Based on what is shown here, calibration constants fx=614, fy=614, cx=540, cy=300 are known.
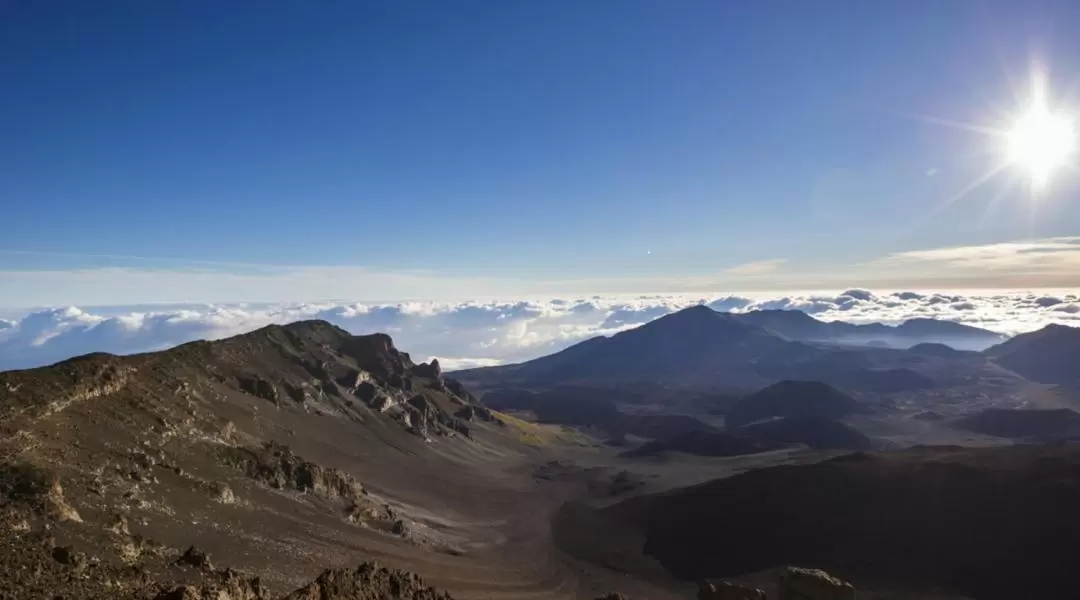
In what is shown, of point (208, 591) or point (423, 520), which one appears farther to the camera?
point (423, 520)

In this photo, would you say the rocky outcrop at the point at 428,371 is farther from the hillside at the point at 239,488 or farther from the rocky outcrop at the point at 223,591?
the rocky outcrop at the point at 223,591

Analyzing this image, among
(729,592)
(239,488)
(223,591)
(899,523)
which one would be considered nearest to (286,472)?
(239,488)

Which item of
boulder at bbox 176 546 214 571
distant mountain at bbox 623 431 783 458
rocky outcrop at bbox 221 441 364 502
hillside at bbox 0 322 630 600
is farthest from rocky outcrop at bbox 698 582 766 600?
distant mountain at bbox 623 431 783 458

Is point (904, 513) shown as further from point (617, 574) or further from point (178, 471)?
point (178, 471)

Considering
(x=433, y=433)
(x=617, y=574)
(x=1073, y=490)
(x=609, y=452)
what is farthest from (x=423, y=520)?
(x=609, y=452)

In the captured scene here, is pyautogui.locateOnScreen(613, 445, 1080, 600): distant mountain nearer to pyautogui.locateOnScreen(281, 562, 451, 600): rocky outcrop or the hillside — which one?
the hillside

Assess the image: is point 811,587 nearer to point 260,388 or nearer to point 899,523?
point 899,523

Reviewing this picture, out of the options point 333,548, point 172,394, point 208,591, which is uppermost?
point 172,394
